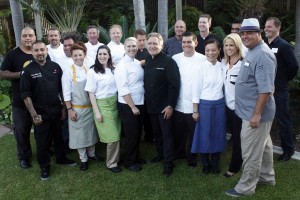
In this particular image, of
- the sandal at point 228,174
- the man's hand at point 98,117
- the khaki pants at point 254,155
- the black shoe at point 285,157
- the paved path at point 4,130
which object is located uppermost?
the man's hand at point 98,117

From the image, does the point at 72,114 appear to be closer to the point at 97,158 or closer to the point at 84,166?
the point at 84,166

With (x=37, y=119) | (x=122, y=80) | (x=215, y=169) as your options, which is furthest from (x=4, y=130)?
(x=215, y=169)

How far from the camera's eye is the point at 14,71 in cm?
491

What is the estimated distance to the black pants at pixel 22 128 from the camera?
5.03 metres

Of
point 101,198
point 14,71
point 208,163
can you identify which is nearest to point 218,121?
point 208,163

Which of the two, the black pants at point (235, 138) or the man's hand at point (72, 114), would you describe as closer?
the black pants at point (235, 138)

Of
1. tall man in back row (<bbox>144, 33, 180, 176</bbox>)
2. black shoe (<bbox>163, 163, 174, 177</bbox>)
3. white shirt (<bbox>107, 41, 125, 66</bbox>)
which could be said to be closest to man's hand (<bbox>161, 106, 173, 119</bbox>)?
tall man in back row (<bbox>144, 33, 180, 176</bbox>)

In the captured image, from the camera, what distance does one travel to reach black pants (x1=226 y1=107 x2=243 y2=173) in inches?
170

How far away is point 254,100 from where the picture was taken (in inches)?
146

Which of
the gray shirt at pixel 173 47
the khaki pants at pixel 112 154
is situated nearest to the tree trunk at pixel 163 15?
the gray shirt at pixel 173 47

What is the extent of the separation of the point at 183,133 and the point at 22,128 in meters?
2.38

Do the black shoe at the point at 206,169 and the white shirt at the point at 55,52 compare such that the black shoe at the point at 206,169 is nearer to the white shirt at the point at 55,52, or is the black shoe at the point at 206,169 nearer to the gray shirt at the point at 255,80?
the gray shirt at the point at 255,80

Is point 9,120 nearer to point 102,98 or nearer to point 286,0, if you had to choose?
point 102,98

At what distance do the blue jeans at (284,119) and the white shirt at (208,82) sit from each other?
976mm
